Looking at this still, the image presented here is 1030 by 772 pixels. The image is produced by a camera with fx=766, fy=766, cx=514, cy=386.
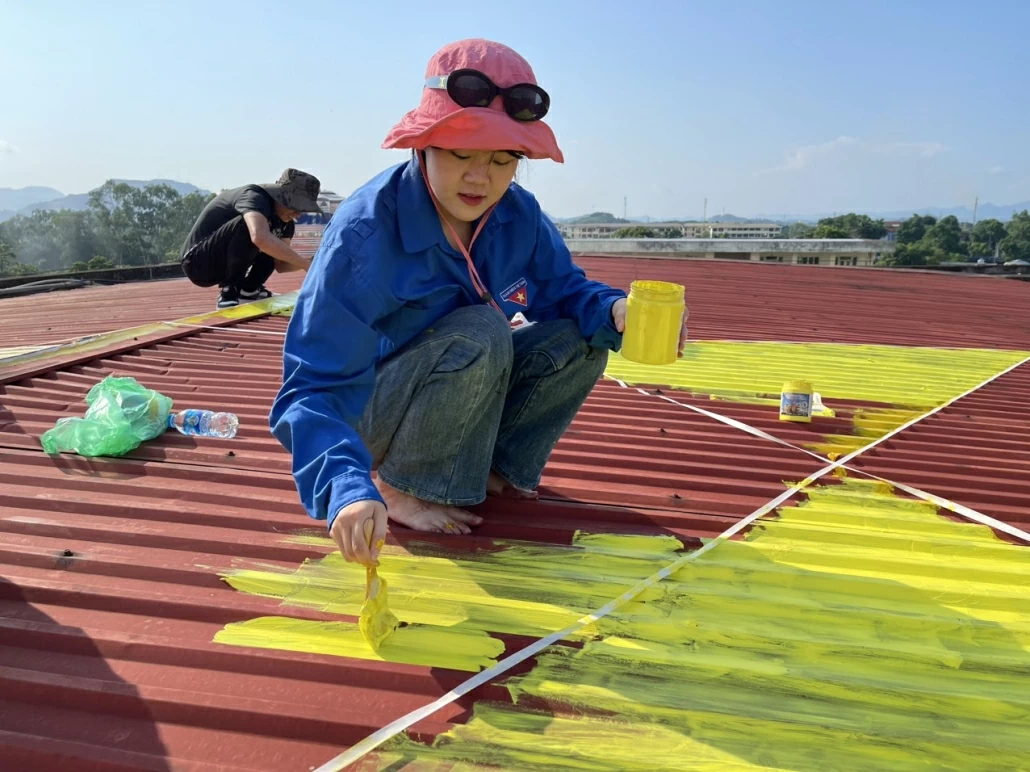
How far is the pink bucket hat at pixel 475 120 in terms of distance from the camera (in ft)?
5.52

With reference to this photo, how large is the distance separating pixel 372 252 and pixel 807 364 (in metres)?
A: 3.27

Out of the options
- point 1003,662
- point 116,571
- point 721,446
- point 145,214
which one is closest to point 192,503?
point 116,571

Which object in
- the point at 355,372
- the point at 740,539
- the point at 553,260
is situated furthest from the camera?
the point at 553,260

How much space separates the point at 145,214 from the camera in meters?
69.5

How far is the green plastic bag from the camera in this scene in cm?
250

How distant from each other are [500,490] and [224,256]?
3.52 m

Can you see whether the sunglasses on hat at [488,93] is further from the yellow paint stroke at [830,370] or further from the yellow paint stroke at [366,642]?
the yellow paint stroke at [830,370]

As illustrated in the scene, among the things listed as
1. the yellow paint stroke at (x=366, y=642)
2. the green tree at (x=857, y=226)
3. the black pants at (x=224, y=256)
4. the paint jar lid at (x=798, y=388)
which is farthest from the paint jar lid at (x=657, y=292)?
the green tree at (x=857, y=226)

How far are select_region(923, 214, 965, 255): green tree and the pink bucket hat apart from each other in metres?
76.2

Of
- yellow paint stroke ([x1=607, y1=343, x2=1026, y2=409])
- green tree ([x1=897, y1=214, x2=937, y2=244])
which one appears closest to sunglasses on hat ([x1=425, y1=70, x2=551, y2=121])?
yellow paint stroke ([x1=607, y1=343, x2=1026, y2=409])

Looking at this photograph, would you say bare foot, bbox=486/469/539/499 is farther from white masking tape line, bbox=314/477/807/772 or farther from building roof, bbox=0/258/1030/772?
white masking tape line, bbox=314/477/807/772

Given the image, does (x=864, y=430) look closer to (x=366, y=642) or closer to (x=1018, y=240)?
(x=366, y=642)

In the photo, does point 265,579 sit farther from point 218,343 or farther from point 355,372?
point 218,343

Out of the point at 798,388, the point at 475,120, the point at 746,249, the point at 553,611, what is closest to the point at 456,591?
the point at 553,611
